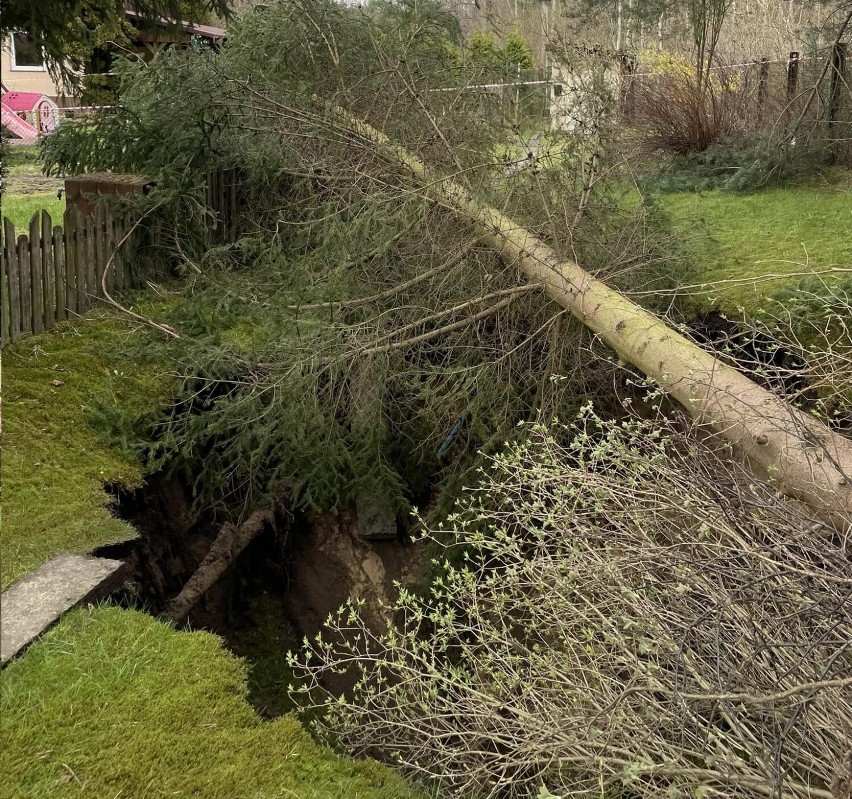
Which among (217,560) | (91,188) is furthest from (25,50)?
(217,560)

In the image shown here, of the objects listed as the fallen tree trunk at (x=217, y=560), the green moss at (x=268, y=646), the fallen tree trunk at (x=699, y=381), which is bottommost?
the green moss at (x=268, y=646)

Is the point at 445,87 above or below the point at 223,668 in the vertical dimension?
above

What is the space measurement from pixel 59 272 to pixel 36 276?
0.31 metres

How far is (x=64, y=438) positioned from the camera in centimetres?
498

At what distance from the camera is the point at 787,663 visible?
2.69 meters

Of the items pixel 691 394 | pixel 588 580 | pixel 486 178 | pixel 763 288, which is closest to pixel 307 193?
pixel 486 178

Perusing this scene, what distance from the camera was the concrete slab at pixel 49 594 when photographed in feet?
10.9

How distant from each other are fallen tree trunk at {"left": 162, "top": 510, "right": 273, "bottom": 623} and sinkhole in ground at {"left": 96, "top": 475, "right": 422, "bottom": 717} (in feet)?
0.40

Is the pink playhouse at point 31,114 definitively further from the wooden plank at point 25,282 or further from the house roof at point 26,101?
the wooden plank at point 25,282

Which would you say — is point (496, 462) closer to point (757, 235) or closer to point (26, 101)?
point (757, 235)

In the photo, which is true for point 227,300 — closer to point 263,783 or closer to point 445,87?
point 445,87

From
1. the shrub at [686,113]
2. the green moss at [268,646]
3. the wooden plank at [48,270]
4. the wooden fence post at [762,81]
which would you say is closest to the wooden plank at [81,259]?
the wooden plank at [48,270]

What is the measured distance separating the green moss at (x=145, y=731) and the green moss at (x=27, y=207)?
7.90m

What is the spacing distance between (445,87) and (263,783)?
5878mm
